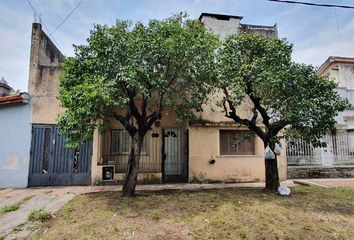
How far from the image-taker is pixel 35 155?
34.1ft

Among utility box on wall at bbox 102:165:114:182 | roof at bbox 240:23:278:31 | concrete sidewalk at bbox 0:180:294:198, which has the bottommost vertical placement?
concrete sidewalk at bbox 0:180:294:198

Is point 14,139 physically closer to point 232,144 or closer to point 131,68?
point 131,68

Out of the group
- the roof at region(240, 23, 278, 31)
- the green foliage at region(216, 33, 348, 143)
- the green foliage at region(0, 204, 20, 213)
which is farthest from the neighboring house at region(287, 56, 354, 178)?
the green foliage at region(0, 204, 20, 213)

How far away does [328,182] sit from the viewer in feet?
37.1

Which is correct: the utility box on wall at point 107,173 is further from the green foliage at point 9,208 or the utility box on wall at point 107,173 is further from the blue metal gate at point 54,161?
the green foliage at point 9,208

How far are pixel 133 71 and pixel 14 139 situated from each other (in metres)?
6.91

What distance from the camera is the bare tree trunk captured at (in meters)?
8.09

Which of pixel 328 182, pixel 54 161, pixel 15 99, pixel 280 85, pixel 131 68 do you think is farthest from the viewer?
pixel 328 182

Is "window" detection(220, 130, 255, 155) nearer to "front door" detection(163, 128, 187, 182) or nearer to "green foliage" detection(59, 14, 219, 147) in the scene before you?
"front door" detection(163, 128, 187, 182)

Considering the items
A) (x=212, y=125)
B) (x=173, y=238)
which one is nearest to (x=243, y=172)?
(x=212, y=125)

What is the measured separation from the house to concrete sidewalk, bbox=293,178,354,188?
1.02 m

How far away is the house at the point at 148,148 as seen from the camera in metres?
10.5

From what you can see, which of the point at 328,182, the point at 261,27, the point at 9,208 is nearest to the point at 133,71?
the point at 9,208

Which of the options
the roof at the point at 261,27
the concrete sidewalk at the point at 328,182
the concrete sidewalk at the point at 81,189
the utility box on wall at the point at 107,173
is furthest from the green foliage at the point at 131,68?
the concrete sidewalk at the point at 328,182
